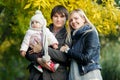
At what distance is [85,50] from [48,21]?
2.70 meters

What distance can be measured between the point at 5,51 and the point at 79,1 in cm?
423

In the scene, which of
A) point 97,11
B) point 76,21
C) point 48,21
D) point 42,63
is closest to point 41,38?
point 42,63

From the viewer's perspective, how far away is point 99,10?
25.8 ft

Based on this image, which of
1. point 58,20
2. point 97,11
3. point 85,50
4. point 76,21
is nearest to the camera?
point 85,50

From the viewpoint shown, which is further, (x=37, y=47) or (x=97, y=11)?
(x=97, y=11)

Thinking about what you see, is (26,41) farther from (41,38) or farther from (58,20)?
(58,20)

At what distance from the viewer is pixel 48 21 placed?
7277mm

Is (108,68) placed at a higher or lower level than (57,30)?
lower

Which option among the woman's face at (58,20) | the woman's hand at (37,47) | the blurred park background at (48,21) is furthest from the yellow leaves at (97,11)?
the woman's hand at (37,47)

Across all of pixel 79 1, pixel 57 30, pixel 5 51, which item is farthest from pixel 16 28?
pixel 57 30

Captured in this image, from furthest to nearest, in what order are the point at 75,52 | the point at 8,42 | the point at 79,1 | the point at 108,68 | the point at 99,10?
1. the point at 108,68
2. the point at 8,42
3. the point at 99,10
4. the point at 79,1
5. the point at 75,52

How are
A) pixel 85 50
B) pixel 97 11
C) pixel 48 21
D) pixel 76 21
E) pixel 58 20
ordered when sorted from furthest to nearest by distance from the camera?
pixel 97 11, pixel 48 21, pixel 58 20, pixel 76 21, pixel 85 50

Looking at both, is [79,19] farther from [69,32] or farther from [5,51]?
[5,51]

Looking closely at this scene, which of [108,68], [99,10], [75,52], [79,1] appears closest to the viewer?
[75,52]
